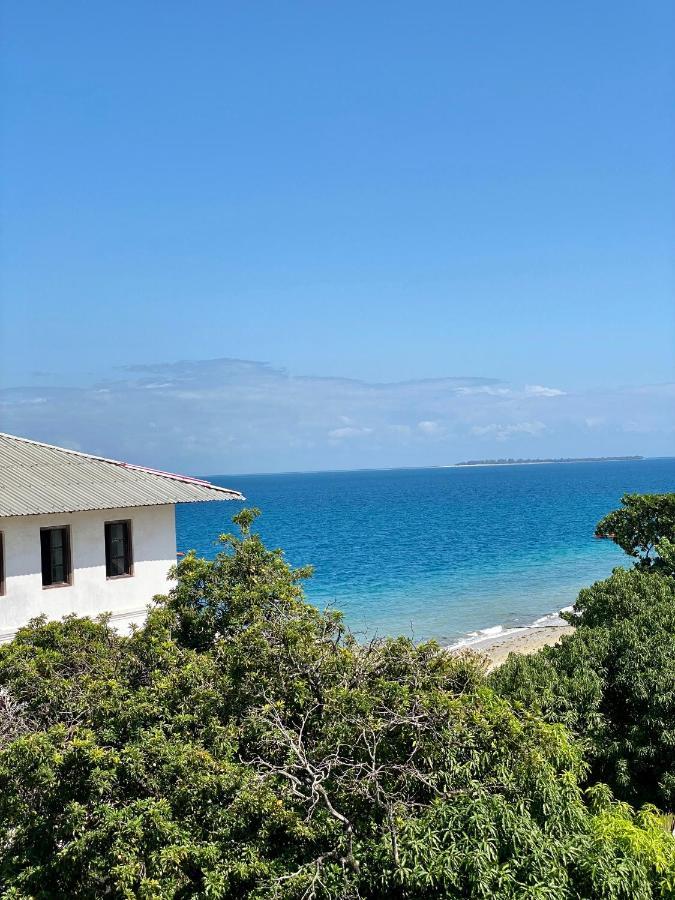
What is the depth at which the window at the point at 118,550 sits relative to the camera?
67.9 feet

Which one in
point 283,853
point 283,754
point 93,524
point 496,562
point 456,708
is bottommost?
point 496,562

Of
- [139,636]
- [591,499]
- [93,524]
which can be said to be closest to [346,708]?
[139,636]

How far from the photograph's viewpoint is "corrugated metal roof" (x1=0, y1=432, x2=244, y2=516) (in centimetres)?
1869

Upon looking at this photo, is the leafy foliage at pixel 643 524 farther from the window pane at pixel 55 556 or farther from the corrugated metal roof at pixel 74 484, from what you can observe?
the window pane at pixel 55 556

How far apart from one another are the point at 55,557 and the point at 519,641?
20.7 metres

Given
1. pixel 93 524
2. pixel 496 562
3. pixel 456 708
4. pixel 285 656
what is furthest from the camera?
pixel 496 562

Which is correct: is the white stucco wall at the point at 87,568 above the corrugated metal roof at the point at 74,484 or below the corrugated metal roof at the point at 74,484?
below

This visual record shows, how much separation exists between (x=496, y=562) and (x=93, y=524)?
43.1 meters

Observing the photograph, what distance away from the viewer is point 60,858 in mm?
8461

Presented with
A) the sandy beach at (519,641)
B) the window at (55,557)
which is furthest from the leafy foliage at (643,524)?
the window at (55,557)

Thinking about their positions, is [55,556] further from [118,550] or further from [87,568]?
[118,550]

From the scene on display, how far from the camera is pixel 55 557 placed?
64.2 ft

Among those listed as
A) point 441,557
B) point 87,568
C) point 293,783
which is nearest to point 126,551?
point 87,568

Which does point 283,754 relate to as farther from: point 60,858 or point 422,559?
point 422,559
